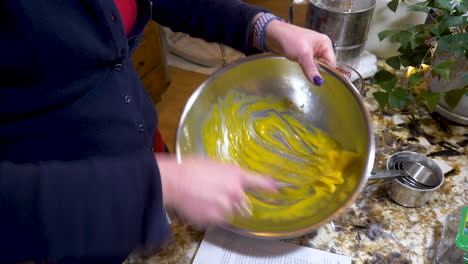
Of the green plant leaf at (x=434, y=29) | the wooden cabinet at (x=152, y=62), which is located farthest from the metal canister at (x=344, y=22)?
the wooden cabinet at (x=152, y=62)

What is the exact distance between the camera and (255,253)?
579mm

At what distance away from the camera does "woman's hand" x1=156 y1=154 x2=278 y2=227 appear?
16.0 inches

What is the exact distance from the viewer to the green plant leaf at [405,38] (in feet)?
2.64

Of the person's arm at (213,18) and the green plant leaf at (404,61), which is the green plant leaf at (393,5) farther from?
the person's arm at (213,18)

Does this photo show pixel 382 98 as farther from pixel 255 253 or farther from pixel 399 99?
pixel 255 253

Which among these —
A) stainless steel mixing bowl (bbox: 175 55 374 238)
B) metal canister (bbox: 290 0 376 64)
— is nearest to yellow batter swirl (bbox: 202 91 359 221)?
stainless steel mixing bowl (bbox: 175 55 374 238)

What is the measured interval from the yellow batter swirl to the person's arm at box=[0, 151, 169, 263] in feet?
0.75

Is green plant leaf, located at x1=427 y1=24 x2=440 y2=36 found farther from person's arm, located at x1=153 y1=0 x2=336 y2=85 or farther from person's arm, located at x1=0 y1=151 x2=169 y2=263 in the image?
person's arm, located at x1=0 y1=151 x2=169 y2=263

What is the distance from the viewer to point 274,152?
66 cm

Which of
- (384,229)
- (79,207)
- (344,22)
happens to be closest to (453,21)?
(344,22)

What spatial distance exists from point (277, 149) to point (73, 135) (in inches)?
15.0

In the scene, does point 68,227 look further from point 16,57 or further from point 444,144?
point 444,144

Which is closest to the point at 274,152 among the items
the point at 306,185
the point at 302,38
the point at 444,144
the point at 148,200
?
the point at 306,185

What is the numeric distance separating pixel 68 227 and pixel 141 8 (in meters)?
0.46
